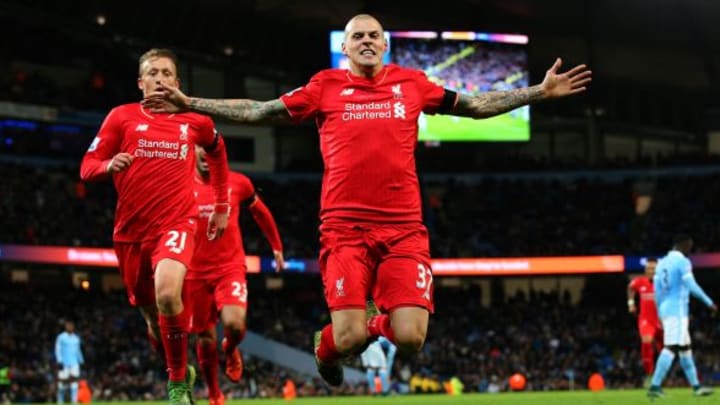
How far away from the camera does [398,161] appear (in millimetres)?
8430

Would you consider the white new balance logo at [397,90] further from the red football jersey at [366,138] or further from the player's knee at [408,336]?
the player's knee at [408,336]

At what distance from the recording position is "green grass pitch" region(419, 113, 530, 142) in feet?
129

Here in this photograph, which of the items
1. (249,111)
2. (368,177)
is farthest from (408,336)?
(249,111)

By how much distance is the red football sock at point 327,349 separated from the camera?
9008 mm

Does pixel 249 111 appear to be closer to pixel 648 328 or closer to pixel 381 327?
pixel 381 327

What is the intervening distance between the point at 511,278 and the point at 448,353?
10.4 m

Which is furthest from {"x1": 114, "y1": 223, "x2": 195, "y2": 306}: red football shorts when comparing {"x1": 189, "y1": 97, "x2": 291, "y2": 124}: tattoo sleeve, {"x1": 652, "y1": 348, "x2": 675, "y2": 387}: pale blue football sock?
{"x1": 652, "y1": 348, "x2": 675, "y2": 387}: pale blue football sock

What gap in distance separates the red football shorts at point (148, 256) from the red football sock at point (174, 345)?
0.49m

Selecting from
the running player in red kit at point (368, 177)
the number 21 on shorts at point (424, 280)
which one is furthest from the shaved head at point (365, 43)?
the number 21 on shorts at point (424, 280)

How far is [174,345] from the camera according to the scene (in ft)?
32.9

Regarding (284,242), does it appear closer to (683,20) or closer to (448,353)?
(448,353)

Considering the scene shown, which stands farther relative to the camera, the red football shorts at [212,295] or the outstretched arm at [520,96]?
the red football shorts at [212,295]

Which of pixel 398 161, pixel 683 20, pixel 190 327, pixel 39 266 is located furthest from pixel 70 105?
pixel 398 161

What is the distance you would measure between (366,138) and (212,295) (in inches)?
179
